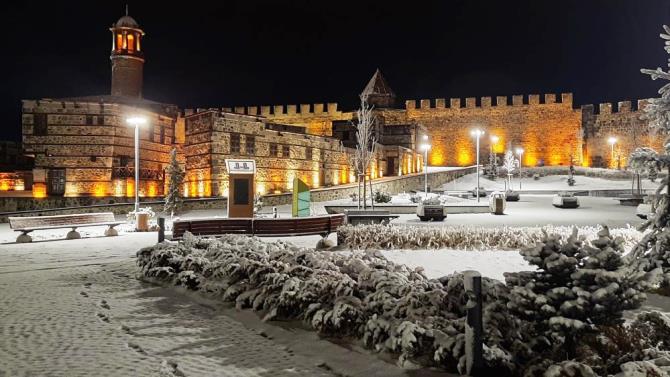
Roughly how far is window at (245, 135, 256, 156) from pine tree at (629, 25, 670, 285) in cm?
2708

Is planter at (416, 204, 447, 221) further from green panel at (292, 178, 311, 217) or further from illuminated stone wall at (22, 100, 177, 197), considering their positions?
illuminated stone wall at (22, 100, 177, 197)

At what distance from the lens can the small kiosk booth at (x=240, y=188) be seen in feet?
61.2

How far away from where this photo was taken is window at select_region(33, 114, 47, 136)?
103 ft

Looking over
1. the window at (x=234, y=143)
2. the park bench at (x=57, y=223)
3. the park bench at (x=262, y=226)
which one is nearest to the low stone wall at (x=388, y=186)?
the window at (x=234, y=143)

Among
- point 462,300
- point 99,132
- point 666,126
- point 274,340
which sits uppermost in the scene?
point 99,132

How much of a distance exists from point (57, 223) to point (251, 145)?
1739 cm

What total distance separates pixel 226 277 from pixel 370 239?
5.34 m

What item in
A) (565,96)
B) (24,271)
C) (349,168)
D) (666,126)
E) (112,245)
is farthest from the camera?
(565,96)

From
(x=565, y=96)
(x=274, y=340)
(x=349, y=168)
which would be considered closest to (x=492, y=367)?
(x=274, y=340)

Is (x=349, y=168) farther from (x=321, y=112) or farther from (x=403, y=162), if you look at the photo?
(x=321, y=112)

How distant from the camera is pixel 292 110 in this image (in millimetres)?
54781

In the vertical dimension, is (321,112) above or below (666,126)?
above

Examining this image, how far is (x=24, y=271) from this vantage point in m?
10.4

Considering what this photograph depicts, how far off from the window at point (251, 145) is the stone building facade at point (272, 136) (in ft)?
0.20
